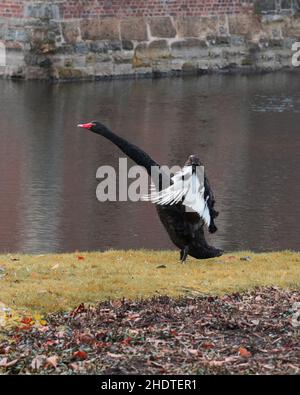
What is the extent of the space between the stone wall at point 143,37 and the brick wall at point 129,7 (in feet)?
0.09

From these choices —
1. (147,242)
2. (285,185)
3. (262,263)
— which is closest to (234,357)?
(262,263)

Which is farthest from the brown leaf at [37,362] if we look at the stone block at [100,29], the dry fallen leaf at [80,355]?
the stone block at [100,29]

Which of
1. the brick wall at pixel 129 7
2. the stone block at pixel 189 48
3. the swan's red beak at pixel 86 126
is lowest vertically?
the stone block at pixel 189 48

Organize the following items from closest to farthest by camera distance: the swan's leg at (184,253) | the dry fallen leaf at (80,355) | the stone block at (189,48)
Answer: the dry fallen leaf at (80,355), the swan's leg at (184,253), the stone block at (189,48)

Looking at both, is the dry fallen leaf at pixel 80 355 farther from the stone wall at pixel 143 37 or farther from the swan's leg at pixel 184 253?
the stone wall at pixel 143 37

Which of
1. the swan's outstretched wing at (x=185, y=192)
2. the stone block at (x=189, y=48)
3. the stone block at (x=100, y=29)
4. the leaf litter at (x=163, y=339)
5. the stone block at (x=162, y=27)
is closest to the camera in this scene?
the leaf litter at (x=163, y=339)

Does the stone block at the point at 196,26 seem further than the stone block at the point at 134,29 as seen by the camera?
Yes

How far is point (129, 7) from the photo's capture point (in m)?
36.7

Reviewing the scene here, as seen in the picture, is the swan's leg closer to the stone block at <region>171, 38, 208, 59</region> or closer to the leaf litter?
the leaf litter

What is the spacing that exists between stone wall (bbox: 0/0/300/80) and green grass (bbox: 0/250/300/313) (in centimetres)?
2062

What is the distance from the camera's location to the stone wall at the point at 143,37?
34.9 m

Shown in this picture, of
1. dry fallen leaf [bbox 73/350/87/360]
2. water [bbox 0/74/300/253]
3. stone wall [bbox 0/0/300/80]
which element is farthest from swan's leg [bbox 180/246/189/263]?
stone wall [bbox 0/0/300/80]

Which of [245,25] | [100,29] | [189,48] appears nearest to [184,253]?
[100,29]

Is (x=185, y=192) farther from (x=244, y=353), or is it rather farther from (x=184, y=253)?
(x=244, y=353)
